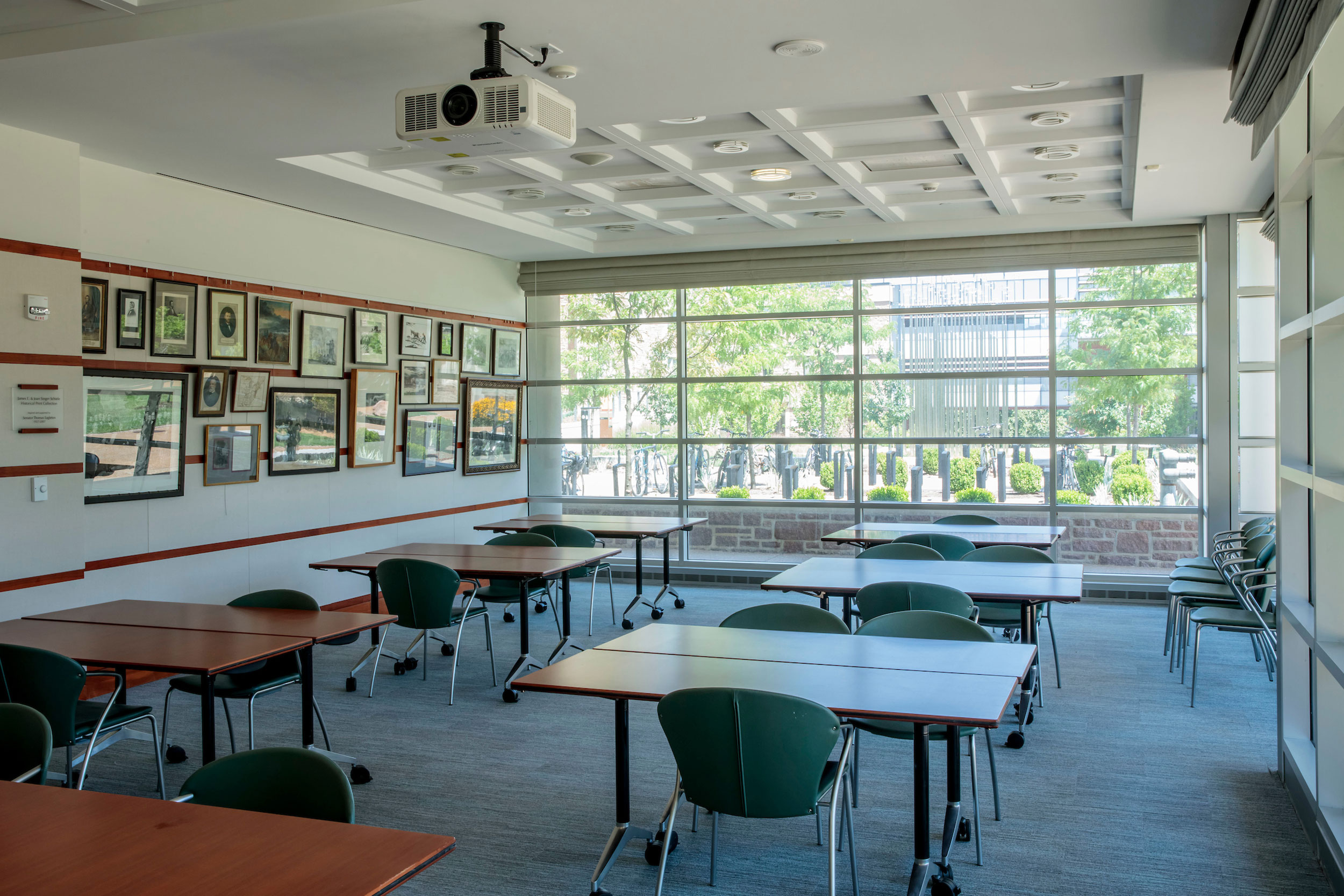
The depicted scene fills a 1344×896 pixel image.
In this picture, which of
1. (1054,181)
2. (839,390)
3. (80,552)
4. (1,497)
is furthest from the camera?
(839,390)

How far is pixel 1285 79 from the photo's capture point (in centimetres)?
341

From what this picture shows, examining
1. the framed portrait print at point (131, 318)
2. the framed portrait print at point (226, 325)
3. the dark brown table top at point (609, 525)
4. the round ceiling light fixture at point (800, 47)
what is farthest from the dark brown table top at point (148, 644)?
the dark brown table top at point (609, 525)

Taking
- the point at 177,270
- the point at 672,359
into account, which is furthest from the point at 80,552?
the point at 672,359

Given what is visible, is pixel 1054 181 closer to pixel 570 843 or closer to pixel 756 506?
pixel 756 506

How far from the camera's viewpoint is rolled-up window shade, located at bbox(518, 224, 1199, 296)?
8.34 metres

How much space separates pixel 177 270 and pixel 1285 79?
6017mm

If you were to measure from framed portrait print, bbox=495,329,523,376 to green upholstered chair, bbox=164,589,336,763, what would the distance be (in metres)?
5.09

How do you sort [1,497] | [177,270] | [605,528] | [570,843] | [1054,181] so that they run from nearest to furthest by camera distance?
[570,843]
[1,497]
[177,270]
[1054,181]
[605,528]

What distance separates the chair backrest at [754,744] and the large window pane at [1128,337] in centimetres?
687

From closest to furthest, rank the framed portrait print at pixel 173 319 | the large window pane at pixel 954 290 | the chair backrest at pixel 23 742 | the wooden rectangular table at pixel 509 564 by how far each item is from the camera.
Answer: the chair backrest at pixel 23 742
the wooden rectangular table at pixel 509 564
the framed portrait print at pixel 173 319
the large window pane at pixel 954 290

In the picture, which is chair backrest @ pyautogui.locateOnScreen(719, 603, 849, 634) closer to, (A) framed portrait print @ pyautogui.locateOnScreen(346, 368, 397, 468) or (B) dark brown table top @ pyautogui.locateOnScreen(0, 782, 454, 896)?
(B) dark brown table top @ pyautogui.locateOnScreen(0, 782, 454, 896)

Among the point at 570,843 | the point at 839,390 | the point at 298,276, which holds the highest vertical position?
the point at 298,276

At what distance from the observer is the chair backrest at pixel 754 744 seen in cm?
273

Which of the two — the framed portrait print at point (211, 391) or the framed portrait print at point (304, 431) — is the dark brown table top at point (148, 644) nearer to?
the framed portrait print at point (211, 391)
